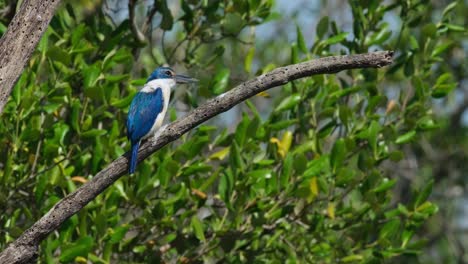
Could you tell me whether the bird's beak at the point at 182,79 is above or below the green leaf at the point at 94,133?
below

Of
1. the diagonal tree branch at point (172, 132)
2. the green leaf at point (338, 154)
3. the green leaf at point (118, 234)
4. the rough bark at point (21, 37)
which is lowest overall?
the green leaf at point (338, 154)

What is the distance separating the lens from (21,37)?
5.51 m

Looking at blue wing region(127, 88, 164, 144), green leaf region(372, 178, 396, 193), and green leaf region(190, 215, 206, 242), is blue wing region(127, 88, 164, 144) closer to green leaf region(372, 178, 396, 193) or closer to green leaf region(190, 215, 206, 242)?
green leaf region(190, 215, 206, 242)

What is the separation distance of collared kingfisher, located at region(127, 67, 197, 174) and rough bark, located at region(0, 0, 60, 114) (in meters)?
1.14

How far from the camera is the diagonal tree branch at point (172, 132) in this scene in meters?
5.32

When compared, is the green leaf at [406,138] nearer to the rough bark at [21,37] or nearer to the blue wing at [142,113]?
Result: the blue wing at [142,113]

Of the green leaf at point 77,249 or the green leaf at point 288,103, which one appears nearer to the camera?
the green leaf at point 77,249

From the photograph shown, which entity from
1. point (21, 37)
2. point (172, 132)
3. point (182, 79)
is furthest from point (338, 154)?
point (21, 37)

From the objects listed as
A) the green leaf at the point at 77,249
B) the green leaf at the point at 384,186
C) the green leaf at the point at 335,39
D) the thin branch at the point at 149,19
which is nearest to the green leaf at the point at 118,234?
the green leaf at the point at 77,249

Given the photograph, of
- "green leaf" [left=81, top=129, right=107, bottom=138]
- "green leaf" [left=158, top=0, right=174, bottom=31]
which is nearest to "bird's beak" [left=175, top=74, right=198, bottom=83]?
"green leaf" [left=158, top=0, right=174, bottom=31]

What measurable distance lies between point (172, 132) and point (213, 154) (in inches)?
85.7

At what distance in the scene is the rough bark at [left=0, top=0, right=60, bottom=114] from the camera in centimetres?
551

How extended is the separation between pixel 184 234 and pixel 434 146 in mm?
7219

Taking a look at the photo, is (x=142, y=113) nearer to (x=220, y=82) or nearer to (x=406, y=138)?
(x=220, y=82)
